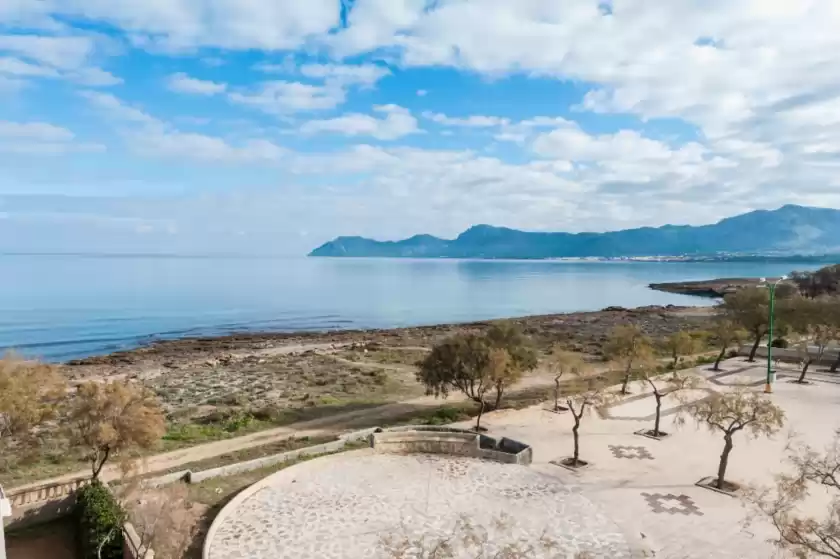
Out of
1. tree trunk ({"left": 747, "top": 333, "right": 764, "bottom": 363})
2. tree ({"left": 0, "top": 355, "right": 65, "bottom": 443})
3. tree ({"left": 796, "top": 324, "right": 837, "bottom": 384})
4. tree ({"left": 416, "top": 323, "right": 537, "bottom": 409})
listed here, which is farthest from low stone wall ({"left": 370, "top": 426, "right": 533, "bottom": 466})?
tree trunk ({"left": 747, "top": 333, "right": 764, "bottom": 363})

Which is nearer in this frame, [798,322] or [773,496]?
[773,496]

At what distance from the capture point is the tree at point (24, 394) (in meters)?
Result: 18.5

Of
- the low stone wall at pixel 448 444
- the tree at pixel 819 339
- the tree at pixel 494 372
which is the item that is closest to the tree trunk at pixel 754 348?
the tree at pixel 819 339

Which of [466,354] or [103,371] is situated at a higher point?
[466,354]

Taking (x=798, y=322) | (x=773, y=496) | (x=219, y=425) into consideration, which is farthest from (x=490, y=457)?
(x=798, y=322)

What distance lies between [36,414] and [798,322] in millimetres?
45086

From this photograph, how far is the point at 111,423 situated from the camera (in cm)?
1852

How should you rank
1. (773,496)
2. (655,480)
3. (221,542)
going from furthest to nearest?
1. (655,480)
2. (773,496)
3. (221,542)

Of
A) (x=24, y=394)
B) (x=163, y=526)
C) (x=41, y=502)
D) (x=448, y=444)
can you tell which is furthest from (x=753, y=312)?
(x=24, y=394)

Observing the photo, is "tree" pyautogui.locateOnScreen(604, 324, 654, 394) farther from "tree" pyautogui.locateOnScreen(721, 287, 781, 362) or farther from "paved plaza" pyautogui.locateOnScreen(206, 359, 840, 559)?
"tree" pyautogui.locateOnScreen(721, 287, 781, 362)

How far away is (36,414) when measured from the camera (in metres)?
19.1

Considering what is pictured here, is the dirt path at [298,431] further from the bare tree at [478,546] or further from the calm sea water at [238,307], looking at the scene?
the calm sea water at [238,307]

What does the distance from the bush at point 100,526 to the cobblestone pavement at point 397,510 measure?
236 centimetres

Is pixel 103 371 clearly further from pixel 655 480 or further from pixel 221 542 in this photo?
pixel 655 480
